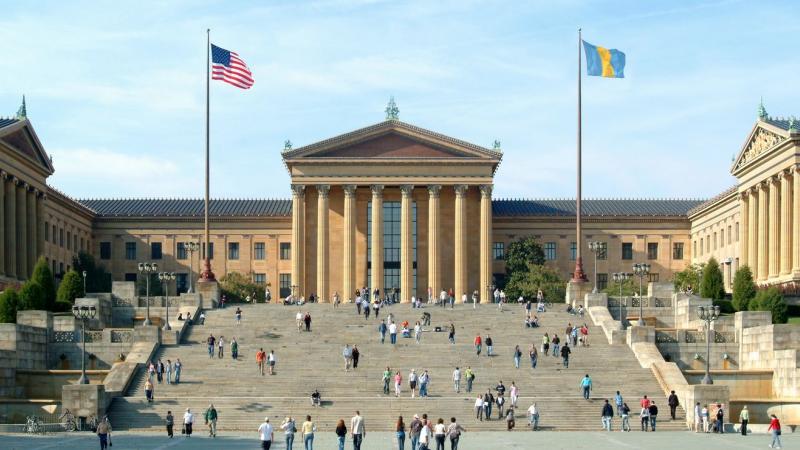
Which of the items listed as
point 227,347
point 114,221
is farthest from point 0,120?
point 227,347

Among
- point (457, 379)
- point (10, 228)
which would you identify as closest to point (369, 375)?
point (457, 379)

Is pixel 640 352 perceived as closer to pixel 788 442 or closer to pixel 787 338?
pixel 787 338

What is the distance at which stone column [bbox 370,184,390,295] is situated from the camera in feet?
407

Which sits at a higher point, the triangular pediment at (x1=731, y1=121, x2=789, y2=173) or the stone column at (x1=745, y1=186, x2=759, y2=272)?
the triangular pediment at (x1=731, y1=121, x2=789, y2=173)

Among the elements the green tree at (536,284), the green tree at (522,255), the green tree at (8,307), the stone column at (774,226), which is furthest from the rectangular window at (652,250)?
the green tree at (8,307)

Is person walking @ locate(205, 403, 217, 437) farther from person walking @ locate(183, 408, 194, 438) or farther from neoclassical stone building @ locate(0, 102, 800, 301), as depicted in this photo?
neoclassical stone building @ locate(0, 102, 800, 301)

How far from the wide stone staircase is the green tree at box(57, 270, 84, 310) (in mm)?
9463

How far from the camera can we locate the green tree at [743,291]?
9038 cm

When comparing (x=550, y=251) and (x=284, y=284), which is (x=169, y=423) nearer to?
(x=284, y=284)

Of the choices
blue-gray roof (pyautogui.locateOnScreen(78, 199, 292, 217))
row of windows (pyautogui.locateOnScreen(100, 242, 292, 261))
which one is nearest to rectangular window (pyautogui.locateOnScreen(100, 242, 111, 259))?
row of windows (pyautogui.locateOnScreen(100, 242, 292, 261))

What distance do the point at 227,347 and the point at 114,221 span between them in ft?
210

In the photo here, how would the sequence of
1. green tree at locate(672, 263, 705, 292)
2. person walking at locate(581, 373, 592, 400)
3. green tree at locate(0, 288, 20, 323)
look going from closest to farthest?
person walking at locate(581, 373, 592, 400) < green tree at locate(0, 288, 20, 323) < green tree at locate(672, 263, 705, 292)

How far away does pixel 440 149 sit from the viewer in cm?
12419

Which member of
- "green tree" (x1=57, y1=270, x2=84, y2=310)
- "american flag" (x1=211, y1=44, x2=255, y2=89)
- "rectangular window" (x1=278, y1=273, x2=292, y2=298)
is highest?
"american flag" (x1=211, y1=44, x2=255, y2=89)
